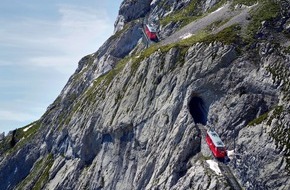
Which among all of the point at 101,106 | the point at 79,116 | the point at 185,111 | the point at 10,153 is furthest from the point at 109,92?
the point at 10,153

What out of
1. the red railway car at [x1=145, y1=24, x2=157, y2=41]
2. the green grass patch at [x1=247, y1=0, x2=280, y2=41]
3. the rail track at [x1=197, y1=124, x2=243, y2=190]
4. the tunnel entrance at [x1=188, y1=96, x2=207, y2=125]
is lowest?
the rail track at [x1=197, y1=124, x2=243, y2=190]

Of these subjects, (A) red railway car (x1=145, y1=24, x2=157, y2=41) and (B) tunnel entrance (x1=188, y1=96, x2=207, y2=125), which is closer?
(B) tunnel entrance (x1=188, y1=96, x2=207, y2=125)

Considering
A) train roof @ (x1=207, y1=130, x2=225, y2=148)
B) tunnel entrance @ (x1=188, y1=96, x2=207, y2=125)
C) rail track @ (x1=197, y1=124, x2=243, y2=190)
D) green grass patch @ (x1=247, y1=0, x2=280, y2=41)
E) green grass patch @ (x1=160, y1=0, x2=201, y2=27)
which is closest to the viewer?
rail track @ (x1=197, y1=124, x2=243, y2=190)

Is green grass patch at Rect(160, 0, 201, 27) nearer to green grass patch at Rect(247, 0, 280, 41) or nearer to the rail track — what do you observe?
green grass patch at Rect(247, 0, 280, 41)

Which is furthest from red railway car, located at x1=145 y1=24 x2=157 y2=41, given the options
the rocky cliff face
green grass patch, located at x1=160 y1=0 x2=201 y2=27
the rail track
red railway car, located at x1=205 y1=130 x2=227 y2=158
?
red railway car, located at x1=205 y1=130 x2=227 y2=158

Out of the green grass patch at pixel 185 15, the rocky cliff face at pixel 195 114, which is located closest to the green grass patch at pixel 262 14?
the rocky cliff face at pixel 195 114

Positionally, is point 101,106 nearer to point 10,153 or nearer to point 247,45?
point 247,45

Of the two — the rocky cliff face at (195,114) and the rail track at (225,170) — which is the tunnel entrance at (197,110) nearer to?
the rocky cliff face at (195,114)
